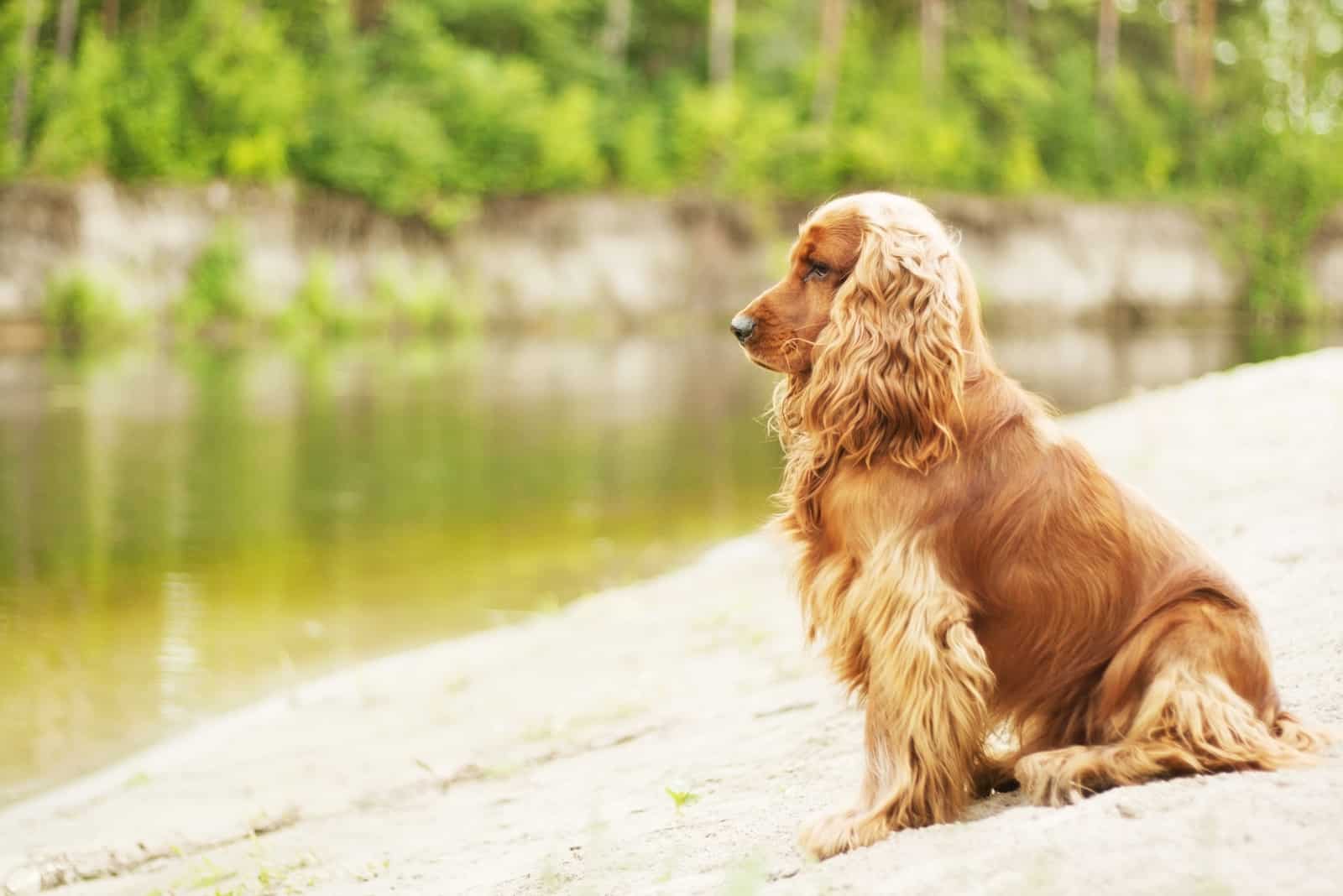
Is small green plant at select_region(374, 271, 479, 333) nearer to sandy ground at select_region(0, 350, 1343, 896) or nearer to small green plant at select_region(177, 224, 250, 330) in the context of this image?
small green plant at select_region(177, 224, 250, 330)

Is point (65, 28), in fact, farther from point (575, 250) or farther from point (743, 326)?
point (743, 326)

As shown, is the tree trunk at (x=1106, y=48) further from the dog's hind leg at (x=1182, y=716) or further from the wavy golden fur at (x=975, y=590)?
the dog's hind leg at (x=1182, y=716)

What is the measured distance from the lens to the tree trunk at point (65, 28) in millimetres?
41031

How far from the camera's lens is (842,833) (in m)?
3.89

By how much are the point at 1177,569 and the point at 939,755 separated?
2.80 feet

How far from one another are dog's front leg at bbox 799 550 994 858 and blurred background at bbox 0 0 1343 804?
5.03 m

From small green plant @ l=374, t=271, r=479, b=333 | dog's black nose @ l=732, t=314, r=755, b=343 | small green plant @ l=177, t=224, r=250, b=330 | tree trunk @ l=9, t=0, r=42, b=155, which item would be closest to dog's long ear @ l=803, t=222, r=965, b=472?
dog's black nose @ l=732, t=314, r=755, b=343

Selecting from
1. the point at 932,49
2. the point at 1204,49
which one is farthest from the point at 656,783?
the point at 1204,49

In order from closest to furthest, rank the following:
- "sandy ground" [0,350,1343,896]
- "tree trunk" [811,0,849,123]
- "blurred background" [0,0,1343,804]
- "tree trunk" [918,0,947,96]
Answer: "sandy ground" [0,350,1343,896]
"blurred background" [0,0,1343,804]
"tree trunk" [811,0,849,123]
"tree trunk" [918,0,947,96]

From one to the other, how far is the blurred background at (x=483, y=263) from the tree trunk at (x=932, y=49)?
0.17 m

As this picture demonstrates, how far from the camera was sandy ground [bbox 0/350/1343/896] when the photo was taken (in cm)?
340

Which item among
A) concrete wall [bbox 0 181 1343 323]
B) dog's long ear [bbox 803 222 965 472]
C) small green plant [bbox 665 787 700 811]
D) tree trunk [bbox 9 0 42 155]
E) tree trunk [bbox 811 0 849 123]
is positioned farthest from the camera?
tree trunk [bbox 811 0 849 123]

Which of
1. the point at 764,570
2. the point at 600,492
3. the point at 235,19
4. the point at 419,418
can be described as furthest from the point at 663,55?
the point at 764,570

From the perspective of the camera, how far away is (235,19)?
43312 mm
